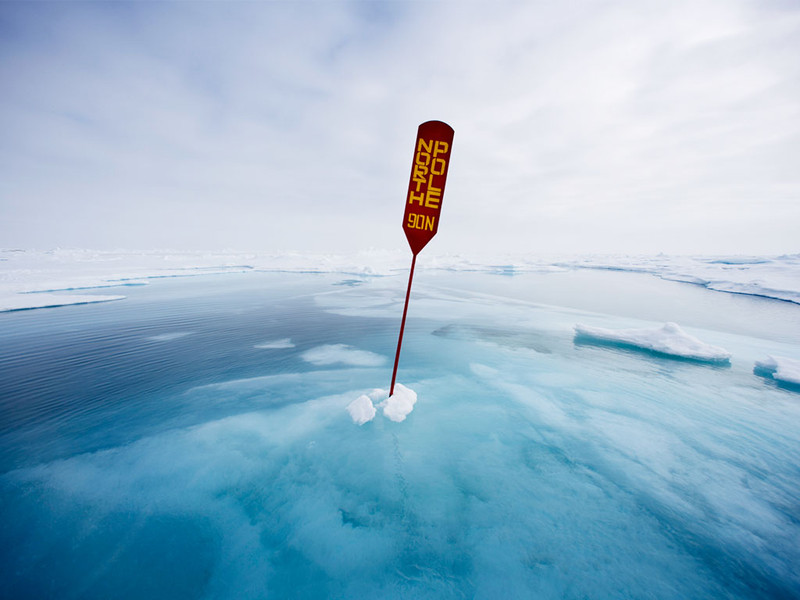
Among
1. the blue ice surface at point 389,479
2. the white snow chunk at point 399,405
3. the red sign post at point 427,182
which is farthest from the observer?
the white snow chunk at point 399,405

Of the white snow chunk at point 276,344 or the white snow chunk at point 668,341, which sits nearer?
the white snow chunk at point 668,341

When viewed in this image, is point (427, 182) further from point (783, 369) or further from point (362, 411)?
point (783, 369)

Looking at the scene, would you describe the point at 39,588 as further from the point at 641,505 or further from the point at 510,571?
the point at 641,505

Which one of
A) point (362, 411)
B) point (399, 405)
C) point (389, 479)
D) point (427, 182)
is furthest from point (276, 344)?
point (427, 182)

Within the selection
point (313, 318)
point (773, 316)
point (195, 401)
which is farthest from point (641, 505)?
point (773, 316)

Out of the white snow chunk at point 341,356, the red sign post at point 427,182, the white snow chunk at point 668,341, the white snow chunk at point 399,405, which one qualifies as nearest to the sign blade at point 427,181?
the red sign post at point 427,182

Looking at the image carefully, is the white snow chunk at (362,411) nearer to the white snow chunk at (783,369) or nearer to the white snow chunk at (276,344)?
the white snow chunk at (276,344)

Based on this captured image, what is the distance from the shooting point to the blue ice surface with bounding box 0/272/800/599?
6.85 feet

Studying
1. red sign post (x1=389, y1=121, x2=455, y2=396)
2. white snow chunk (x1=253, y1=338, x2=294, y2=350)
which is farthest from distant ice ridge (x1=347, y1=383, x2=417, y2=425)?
white snow chunk (x1=253, y1=338, x2=294, y2=350)

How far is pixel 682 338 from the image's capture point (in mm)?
7020

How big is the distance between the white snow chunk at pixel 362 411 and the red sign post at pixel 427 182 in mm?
1146

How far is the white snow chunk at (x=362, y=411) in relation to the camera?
153 inches

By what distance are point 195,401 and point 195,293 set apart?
498 inches

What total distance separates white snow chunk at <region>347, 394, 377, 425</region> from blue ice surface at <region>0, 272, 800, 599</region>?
0.36 feet
